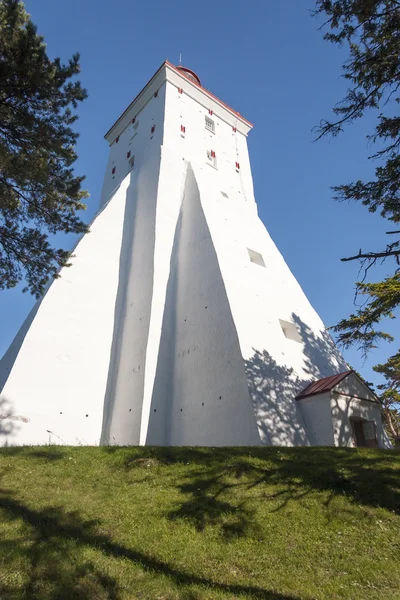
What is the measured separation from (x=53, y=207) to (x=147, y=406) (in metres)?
6.44

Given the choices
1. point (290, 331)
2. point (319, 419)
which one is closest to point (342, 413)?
point (319, 419)

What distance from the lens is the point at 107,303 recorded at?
1518cm

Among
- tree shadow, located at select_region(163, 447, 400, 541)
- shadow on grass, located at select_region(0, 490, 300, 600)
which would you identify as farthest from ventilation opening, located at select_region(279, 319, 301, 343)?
shadow on grass, located at select_region(0, 490, 300, 600)

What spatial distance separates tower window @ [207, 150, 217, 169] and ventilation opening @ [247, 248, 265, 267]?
685 centimetres

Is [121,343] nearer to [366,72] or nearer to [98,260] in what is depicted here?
[98,260]

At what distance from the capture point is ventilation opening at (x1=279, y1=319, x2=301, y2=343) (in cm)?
1418

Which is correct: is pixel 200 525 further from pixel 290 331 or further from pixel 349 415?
pixel 290 331

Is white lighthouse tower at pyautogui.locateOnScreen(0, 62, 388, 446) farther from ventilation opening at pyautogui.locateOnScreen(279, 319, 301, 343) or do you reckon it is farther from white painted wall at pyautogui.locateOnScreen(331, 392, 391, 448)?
white painted wall at pyautogui.locateOnScreen(331, 392, 391, 448)

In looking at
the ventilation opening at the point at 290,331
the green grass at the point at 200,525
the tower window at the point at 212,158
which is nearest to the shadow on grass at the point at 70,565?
the green grass at the point at 200,525

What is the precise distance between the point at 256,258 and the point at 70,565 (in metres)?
13.5

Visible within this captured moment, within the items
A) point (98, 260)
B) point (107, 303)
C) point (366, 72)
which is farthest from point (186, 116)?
point (366, 72)

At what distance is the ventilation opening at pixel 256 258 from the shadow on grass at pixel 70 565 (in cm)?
1225

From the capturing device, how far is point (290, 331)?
1439 cm

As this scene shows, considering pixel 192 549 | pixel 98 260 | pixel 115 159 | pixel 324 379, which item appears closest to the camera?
pixel 192 549
